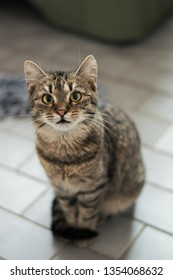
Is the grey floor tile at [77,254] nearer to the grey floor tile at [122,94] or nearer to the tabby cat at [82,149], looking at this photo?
the tabby cat at [82,149]

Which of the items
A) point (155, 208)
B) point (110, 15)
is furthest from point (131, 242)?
point (110, 15)

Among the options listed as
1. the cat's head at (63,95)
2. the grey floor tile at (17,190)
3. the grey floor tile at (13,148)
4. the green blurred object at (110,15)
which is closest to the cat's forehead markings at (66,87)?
the cat's head at (63,95)

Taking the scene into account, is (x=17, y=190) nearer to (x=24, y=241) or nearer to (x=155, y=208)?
(x=24, y=241)

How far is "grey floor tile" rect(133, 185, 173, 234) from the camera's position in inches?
84.4

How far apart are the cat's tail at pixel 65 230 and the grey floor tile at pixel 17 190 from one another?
0.19 metres

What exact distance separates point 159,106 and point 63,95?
1.33 metres

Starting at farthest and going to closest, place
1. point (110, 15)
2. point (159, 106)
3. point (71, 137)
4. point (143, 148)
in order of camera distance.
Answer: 1. point (110, 15)
2. point (159, 106)
3. point (143, 148)
4. point (71, 137)

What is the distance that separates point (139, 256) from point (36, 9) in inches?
104

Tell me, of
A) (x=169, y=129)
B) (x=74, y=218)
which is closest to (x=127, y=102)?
(x=169, y=129)

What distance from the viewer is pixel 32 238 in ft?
6.88

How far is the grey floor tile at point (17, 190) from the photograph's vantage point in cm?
227

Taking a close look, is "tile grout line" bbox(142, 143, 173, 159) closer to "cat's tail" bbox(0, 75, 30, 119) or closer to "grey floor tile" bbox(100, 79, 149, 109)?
"grey floor tile" bbox(100, 79, 149, 109)

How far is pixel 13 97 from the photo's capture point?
2.99m
